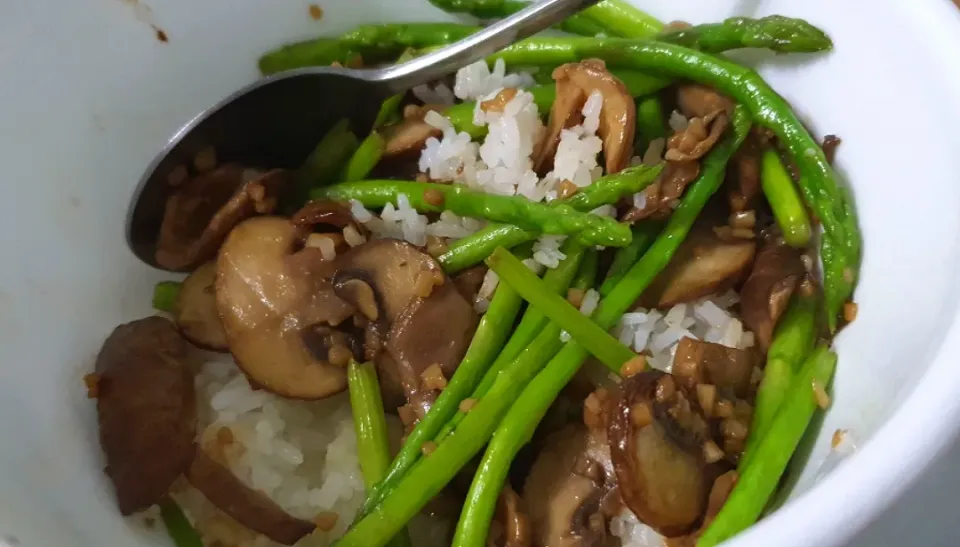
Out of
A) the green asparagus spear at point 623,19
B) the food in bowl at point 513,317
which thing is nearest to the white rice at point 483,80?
the food in bowl at point 513,317

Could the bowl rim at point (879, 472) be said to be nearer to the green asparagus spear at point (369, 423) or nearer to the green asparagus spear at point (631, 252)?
the green asparagus spear at point (631, 252)

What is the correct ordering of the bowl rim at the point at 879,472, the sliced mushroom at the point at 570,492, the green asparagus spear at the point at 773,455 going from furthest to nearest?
the sliced mushroom at the point at 570,492 → the green asparagus spear at the point at 773,455 → the bowl rim at the point at 879,472

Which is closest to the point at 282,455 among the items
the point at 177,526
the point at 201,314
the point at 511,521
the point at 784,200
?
the point at 177,526

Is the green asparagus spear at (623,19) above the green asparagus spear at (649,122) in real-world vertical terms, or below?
above

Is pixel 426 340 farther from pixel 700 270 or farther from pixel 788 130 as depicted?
pixel 788 130

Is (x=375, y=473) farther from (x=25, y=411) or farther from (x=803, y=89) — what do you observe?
(x=803, y=89)

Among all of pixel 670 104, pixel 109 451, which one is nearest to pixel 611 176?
pixel 670 104
